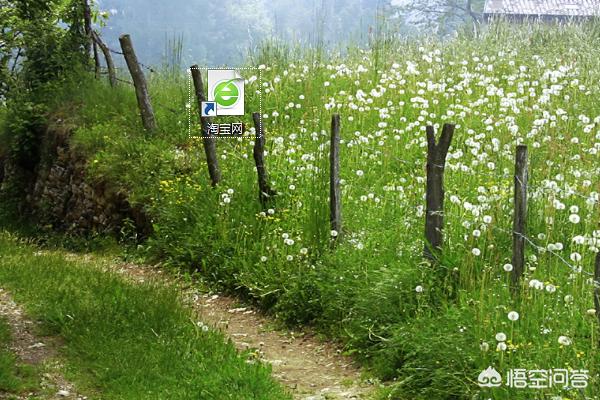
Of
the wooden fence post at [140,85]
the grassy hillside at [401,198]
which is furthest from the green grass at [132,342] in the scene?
the wooden fence post at [140,85]

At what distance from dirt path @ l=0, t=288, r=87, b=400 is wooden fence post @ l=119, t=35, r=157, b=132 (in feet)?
18.0

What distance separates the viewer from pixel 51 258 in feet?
36.9

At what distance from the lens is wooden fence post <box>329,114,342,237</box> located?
29.7 ft

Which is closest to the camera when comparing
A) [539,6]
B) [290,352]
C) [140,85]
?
[290,352]

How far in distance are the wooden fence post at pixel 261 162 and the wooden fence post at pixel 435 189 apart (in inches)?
135

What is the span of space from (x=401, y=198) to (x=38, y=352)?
4.09m

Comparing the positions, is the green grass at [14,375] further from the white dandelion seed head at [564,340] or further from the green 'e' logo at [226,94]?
the green 'e' logo at [226,94]

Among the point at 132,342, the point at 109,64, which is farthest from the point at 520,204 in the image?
the point at 109,64

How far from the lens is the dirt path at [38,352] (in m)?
6.78

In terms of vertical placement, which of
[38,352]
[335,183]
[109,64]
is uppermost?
[109,64]

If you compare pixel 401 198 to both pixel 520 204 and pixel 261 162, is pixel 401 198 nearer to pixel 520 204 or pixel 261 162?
pixel 261 162

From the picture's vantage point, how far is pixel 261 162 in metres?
10.5

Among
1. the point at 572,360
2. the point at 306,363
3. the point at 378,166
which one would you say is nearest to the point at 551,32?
the point at 378,166

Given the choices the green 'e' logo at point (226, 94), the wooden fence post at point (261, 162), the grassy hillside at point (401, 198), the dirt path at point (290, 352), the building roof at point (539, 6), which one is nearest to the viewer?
the grassy hillside at point (401, 198)
